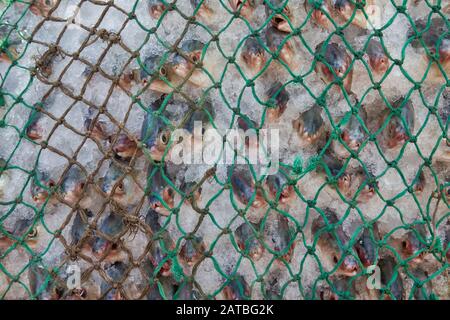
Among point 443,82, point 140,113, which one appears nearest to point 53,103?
point 140,113

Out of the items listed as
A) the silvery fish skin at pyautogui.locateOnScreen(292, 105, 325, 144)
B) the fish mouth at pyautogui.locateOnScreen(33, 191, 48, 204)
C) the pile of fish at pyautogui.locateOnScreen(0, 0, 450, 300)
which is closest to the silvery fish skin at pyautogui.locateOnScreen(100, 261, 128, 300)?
the pile of fish at pyautogui.locateOnScreen(0, 0, 450, 300)

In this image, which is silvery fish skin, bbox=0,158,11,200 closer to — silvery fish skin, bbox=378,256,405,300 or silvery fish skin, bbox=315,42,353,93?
silvery fish skin, bbox=315,42,353,93

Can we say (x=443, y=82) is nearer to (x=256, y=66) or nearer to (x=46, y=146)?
(x=256, y=66)

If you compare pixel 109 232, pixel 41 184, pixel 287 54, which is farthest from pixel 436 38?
pixel 41 184

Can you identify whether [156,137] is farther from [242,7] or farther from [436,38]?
[436,38]

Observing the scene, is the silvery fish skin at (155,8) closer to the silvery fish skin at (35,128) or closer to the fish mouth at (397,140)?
the silvery fish skin at (35,128)

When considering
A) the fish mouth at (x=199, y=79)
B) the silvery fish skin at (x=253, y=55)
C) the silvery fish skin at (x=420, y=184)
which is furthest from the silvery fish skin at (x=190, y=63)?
the silvery fish skin at (x=420, y=184)
